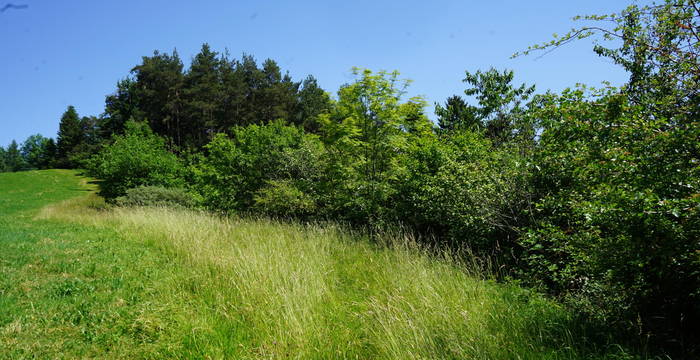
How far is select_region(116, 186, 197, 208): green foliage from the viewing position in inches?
685

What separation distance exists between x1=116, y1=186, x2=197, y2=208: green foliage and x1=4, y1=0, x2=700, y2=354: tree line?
0.62 feet

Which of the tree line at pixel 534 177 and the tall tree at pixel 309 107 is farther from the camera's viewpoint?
the tall tree at pixel 309 107

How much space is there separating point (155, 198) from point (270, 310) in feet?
53.0

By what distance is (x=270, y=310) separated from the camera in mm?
3875

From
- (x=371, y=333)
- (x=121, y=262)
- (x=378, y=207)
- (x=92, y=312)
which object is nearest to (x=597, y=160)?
(x=371, y=333)

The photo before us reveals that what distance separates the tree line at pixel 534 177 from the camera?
2.94m

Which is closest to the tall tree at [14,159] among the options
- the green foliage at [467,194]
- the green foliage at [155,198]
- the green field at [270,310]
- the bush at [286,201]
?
the green foliage at [155,198]

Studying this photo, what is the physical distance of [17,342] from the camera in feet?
11.7

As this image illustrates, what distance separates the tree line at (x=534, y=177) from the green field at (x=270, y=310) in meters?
0.86

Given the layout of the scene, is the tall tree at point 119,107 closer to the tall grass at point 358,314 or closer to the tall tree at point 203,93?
the tall tree at point 203,93

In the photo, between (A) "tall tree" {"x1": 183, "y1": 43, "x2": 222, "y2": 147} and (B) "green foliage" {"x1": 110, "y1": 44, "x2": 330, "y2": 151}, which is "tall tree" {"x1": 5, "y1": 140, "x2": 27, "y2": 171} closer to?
(B) "green foliage" {"x1": 110, "y1": 44, "x2": 330, "y2": 151}

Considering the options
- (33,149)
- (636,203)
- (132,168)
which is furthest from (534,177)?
(33,149)

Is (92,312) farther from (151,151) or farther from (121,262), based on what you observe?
(151,151)

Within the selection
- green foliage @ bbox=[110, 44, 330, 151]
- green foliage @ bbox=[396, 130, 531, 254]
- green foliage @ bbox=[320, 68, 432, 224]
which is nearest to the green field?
green foliage @ bbox=[396, 130, 531, 254]
